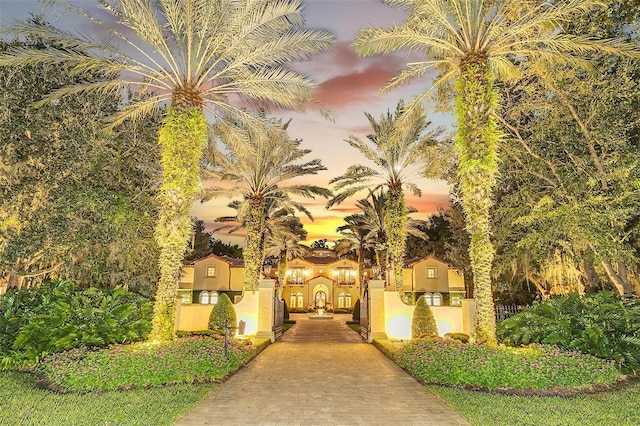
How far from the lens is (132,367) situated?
821cm

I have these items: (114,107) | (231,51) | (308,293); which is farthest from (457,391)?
(308,293)

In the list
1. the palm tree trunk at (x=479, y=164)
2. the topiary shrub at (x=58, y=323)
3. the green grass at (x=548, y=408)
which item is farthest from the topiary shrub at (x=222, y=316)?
the green grass at (x=548, y=408)

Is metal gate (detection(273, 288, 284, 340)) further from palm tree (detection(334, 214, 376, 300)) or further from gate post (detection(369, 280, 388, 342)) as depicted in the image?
palm tree (detection(334, 214, 376, 300))

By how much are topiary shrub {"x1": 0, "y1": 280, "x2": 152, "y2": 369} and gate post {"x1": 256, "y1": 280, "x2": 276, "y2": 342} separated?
5.93 m

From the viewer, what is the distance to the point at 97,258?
1586cm

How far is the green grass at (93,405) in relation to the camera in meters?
5.86

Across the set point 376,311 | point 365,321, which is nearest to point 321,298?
point 365,321

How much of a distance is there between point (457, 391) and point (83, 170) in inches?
530

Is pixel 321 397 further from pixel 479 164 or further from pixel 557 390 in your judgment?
pixel 479 164

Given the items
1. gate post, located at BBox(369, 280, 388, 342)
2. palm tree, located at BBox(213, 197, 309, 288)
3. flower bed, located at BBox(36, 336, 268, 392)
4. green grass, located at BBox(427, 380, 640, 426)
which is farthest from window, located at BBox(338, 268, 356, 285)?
green grass, located at BBox(427, 380, 640, 426)

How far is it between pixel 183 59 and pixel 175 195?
4.13 m

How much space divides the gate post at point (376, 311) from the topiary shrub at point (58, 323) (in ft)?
31.6

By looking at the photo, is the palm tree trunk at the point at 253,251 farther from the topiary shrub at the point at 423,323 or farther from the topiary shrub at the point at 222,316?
the topiary shrub at the point at 423,323

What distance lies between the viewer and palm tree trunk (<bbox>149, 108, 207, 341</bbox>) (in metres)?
10.6
